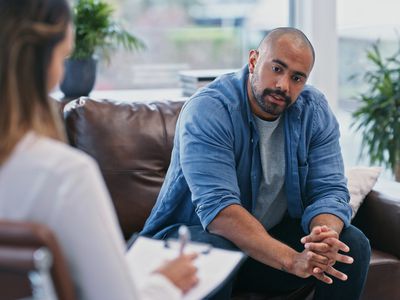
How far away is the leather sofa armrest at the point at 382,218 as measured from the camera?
246cm

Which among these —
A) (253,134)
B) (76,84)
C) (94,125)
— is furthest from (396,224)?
(76,84)

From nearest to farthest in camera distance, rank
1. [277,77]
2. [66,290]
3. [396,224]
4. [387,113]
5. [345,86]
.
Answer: [66,290] → [277,77] → [396,224] → [387,113] → [345,86]

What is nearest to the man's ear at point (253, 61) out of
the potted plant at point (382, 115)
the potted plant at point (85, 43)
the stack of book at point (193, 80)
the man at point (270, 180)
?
the man at point (270, 180)

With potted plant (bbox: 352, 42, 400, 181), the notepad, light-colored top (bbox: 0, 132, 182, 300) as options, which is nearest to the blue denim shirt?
the notepad

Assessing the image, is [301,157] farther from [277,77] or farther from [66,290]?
[66,290]

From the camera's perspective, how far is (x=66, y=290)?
3.45ft

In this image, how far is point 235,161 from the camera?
2291mm

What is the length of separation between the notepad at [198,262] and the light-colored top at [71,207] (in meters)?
0.15

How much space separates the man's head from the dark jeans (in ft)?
1.33

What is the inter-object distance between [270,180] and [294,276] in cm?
30

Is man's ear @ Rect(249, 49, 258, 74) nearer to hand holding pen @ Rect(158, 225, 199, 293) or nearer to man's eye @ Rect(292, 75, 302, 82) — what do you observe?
man's eye @ Rect(292, 75, 302, 82)

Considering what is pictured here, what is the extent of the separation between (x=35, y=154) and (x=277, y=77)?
4.26 feet

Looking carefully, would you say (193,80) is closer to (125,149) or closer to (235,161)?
(125,149)

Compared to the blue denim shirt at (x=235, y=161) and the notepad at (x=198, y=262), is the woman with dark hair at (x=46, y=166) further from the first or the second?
the blue denim shirt at (x=235, y=161)
